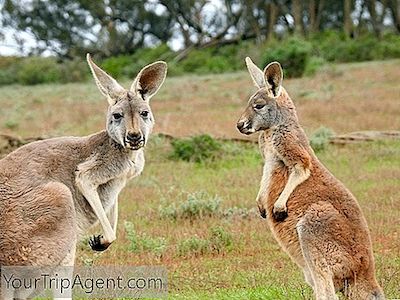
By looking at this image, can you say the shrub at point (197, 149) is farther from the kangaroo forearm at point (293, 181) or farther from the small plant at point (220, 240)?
the kangaroo forearm at point (293, 181)

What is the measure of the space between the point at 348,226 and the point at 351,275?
0.99ft

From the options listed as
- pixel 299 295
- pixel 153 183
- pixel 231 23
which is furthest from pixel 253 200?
pixel 231 23

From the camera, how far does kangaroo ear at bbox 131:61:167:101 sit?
5.43m

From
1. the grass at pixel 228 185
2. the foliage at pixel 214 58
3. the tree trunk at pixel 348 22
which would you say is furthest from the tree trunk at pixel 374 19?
the grass at pixel 228 185

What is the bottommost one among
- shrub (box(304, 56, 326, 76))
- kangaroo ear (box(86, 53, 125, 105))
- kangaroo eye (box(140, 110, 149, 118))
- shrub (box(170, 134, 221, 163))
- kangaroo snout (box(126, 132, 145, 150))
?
shrub (box(304, 56, 326, 76))

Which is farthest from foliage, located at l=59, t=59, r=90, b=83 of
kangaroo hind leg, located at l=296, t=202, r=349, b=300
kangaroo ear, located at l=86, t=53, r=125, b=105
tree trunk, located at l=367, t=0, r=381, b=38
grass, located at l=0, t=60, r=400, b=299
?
kangaroo hind leg, located at l=296, t=202, r=349, b=300

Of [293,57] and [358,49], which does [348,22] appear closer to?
[358,49]

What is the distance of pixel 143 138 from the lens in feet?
17.0

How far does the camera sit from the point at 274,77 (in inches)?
229

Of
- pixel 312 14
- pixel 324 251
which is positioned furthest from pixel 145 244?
pixel 312 14

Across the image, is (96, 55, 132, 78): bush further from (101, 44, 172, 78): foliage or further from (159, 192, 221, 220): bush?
(159, 192, 221, 220): bush

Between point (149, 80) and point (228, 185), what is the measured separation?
6183 millimetres

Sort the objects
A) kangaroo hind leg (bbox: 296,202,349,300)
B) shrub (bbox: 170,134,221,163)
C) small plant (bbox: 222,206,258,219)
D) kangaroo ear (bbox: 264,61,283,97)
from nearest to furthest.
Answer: kangaroo hind leg (bbox: 296,202,349,300)
kangaroo ear (bbox: 264,61,283,97)
small plant (bbox: 222,206,258,219)
shrub (bbox: 170,134,221,163)

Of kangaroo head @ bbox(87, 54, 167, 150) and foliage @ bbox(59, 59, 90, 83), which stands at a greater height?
kangaroo head @ bbox(87, 54, 167, 150)
